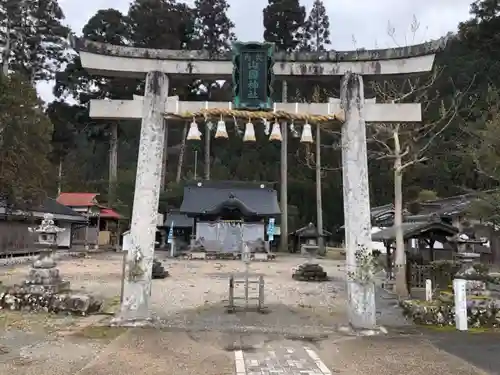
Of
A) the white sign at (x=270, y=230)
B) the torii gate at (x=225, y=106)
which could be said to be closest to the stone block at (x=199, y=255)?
the white sign at (x=270, y=230)

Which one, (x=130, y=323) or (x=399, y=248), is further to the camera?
(x=399, y=248)

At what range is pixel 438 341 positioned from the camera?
8.06 m

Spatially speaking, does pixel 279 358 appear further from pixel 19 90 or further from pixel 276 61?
pixel 19 90

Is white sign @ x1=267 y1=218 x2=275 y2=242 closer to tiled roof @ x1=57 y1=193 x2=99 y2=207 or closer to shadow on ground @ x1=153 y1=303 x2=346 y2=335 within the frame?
tiled roof @ x1=57 y1=193 x2=99 y2=207

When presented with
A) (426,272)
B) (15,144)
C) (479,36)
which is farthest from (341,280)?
(479,36)

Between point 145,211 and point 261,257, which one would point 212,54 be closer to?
point 145,211

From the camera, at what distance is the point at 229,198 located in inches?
1332

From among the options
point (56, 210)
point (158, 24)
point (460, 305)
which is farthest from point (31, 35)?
point (460, 305)

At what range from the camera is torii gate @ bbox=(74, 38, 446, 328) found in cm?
874

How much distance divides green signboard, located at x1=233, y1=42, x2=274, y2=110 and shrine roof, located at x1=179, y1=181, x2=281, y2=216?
24.4 m

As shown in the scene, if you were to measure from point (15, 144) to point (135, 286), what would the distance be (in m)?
15.3

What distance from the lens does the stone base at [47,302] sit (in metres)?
10.2

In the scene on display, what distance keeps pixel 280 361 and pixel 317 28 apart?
148 ft

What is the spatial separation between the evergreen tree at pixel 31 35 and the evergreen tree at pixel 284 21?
62.0 ft
